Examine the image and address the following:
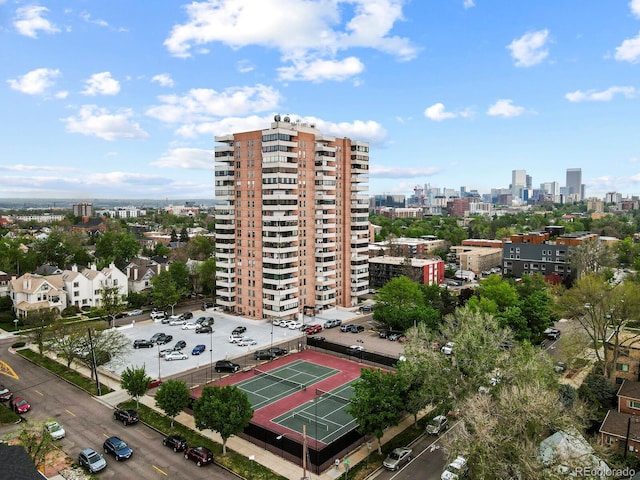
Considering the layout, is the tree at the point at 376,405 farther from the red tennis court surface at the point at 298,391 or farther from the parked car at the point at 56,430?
the parked car at the point at 56,430

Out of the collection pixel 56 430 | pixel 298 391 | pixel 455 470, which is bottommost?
pixel 298 391

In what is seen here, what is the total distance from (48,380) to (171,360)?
42.5 ft

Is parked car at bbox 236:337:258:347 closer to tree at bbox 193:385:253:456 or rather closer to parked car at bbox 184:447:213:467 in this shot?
tree at bbox 193:385:253:456

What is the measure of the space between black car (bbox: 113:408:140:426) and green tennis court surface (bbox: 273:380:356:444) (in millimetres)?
12088

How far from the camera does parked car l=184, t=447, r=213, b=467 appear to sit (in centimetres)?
3369

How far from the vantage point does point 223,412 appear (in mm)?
33844

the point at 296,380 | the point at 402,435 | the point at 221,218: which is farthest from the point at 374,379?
the point at 221,218

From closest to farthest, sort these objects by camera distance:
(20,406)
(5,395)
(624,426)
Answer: (624,426)
(20,406)
(5,395)

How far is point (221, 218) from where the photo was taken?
3046 inches

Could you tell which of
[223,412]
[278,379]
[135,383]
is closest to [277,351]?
[278,379]

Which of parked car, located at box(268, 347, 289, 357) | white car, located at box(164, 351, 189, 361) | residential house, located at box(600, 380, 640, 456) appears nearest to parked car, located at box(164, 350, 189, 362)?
white car, located at box(164, 351, 189, 361)

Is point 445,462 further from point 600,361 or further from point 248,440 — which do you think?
point 600,361

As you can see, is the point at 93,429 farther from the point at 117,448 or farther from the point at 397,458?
the point at 397,458

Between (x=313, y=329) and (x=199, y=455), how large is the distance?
35831mm
